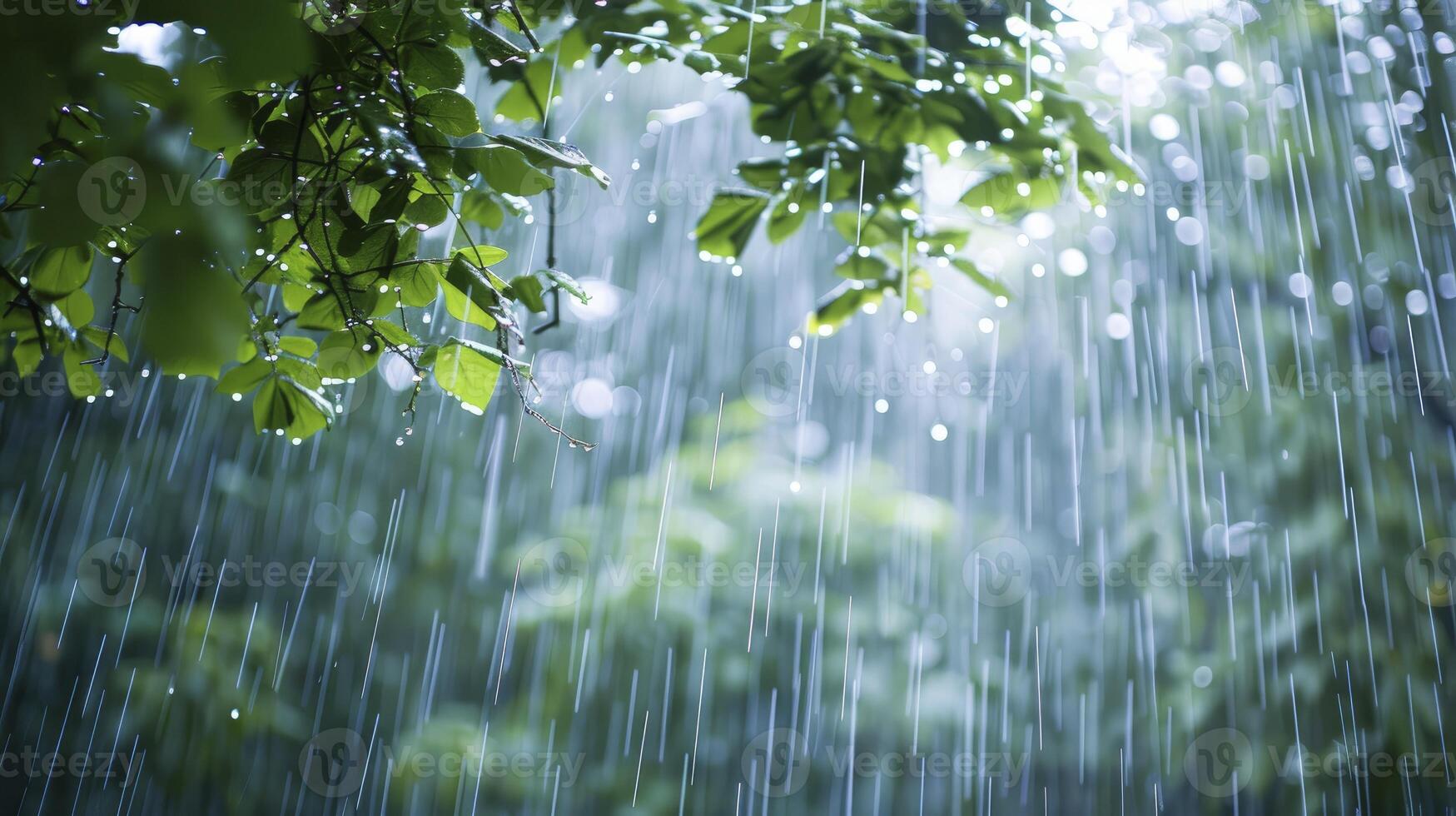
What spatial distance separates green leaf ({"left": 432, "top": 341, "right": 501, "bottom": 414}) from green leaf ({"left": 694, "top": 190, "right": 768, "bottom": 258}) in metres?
0.53

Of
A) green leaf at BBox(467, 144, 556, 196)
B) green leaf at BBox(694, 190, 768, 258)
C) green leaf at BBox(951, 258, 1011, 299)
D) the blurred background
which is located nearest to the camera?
green leaf at BBox(467, 144, 556, 196)

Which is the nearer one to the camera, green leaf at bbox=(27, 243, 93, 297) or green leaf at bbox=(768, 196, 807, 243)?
green leaf at bbox=(27, 243, 93, 297)

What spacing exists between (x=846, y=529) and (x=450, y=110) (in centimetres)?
396

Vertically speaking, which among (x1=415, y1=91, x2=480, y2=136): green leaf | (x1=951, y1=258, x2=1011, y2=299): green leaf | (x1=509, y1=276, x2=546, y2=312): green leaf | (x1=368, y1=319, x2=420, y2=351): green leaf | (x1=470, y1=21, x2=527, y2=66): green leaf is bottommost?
(x1=368, y1=319, x2=420, y2=351): green leaf

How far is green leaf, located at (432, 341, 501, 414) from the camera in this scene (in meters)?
1.00

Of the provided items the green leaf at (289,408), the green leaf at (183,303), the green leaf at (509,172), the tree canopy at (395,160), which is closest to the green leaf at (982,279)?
the tree canopy at (395,160)

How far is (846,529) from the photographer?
470 centimetres

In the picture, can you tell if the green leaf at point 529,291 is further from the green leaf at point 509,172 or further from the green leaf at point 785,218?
the green leaf at point 785,218

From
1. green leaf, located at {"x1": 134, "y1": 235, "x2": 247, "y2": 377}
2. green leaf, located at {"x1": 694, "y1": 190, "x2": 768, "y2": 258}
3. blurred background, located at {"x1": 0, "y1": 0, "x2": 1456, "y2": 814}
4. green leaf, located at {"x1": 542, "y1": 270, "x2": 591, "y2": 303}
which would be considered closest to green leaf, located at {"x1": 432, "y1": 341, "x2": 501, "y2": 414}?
green leaf, located at {"x1": 542, "y1": 270, "x2": 591, "y2": 303}

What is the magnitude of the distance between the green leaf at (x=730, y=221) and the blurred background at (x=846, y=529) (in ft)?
3.10

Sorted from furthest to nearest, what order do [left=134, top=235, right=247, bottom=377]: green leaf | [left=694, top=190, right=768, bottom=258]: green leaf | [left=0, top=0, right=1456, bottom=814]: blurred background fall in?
[left=0, top=0, right=1456, bottom=814]: blurred background < [left=694, top=190, right=768, bottom=258]: green leaf < [left=134, top=235, right=247, bottom=377]: green leaf

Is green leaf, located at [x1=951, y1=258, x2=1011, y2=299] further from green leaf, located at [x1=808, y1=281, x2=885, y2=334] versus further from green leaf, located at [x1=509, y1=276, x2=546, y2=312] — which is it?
green leaf, located at [x1=509, y1=276, x2=546, y2=312]

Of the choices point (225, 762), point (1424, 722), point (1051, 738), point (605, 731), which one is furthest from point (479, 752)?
point (1424, 722)

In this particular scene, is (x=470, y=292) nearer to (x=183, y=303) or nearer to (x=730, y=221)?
(x=183, y=303)
